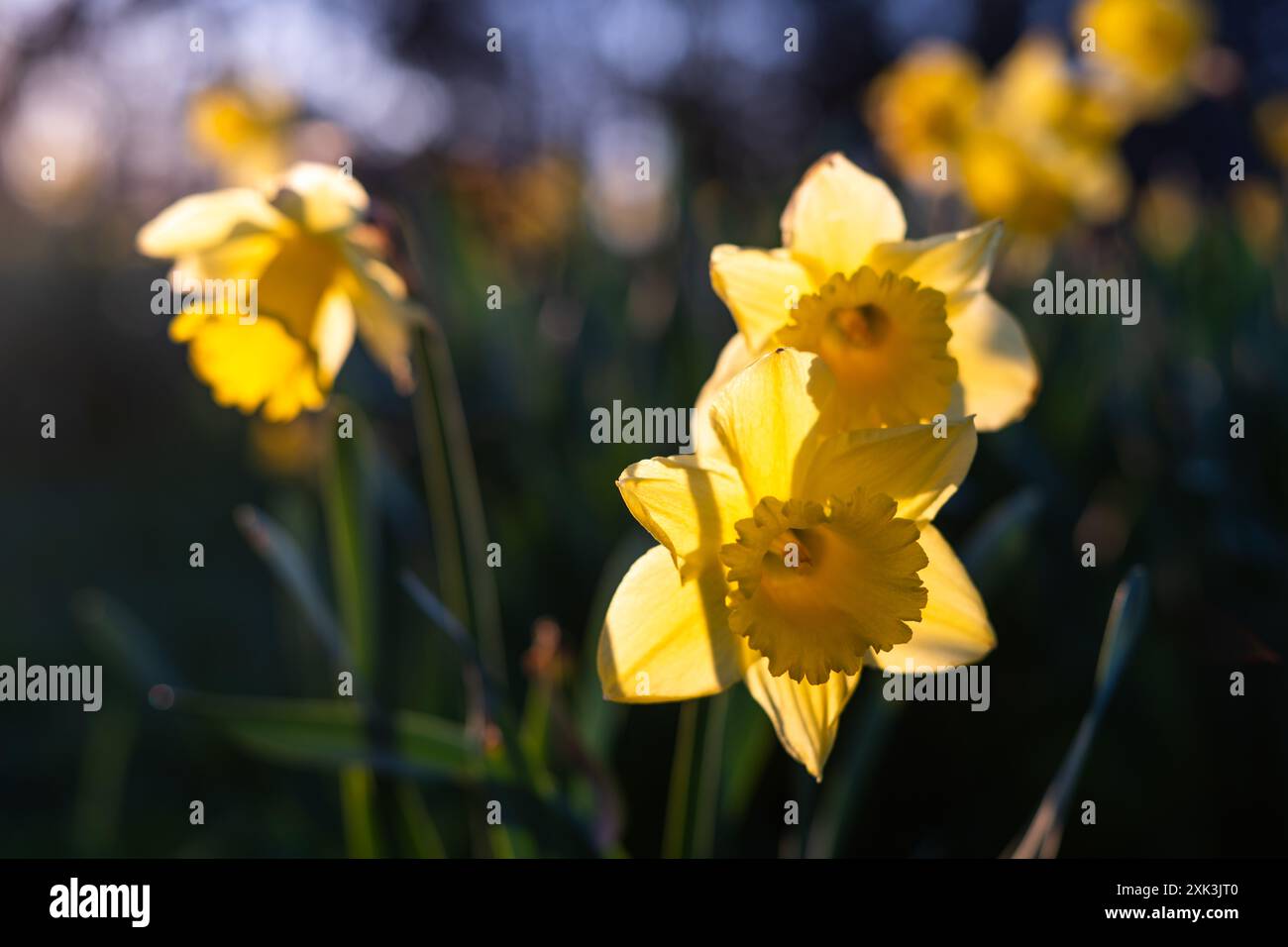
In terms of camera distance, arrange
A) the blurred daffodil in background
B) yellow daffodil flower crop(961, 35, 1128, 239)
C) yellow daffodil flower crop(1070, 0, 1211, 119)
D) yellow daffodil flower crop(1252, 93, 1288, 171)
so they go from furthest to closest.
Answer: the blurred daffodil in background
yellow daffodil flower crop(1252, 93, 1288, 171)
yellow daffodil flower crop(1070, 0, 1211, 119)
yellow daffodil flower crop(961, 35, 1128, 239)

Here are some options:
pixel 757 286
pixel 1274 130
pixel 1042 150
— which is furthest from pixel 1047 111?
pixel 757 286

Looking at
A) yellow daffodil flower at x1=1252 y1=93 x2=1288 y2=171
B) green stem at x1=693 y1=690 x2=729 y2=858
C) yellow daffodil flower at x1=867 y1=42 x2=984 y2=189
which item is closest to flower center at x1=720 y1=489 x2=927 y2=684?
green stem at x1=693 y1=690 x2=729 y2=858

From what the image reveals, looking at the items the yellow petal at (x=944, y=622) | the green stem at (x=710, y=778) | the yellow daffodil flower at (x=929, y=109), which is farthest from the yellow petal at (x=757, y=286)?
the yellow daffodil flower at (x=929, y=109)

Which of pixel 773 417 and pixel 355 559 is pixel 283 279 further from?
pixel 773 417

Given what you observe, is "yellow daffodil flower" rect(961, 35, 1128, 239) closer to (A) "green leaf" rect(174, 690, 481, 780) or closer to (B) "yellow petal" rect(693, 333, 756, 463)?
(B) "yellow petal" rect(693, 333, 756, 463)
